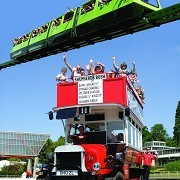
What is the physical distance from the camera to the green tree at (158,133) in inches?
4988

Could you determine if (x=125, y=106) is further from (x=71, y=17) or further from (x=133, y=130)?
(x=71, y=17)

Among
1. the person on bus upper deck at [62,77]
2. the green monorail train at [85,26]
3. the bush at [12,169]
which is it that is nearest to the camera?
the person on bus upper deck at [62,77]

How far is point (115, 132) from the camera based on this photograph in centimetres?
1272

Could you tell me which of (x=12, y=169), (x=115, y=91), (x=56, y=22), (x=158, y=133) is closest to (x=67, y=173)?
(x=115, y=91)

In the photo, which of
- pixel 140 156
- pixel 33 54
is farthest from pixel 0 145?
pixel 140 156

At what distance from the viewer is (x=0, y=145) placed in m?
76.2

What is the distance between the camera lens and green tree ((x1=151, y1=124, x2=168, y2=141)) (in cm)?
12669

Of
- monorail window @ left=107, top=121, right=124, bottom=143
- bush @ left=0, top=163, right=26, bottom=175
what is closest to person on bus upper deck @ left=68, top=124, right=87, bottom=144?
monorail window @ left=107, top=121, right=124, bottom=143

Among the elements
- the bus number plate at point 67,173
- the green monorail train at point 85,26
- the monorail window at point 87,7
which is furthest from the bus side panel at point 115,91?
the monorail window at point 87,7

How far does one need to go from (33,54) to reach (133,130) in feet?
45.8

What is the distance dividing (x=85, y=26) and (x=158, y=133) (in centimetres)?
11343

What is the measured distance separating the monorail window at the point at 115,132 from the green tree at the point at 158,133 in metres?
114

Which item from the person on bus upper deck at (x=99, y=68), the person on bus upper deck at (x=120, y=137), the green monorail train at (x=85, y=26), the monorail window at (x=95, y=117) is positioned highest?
the green monorail train at (x=85, y=26)

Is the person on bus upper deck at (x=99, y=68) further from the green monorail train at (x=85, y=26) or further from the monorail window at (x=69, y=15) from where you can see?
the monorail window at (x=69, y=15)
